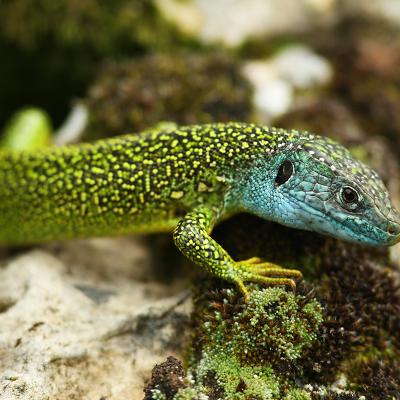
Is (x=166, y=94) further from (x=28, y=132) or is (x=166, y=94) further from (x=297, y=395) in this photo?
(x=297, y=395)

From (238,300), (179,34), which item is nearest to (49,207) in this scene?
(238,300)

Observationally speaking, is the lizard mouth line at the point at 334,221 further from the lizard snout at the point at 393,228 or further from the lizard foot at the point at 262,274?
the lizard foot at the point at 262,274

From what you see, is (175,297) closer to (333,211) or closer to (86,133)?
(333,211)

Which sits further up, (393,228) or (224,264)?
(393,228)

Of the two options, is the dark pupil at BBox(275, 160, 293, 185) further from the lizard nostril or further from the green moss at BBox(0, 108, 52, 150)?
the green moss at BBox(0, 108, 52, 150)

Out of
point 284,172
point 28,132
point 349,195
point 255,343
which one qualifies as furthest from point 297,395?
point 28,132

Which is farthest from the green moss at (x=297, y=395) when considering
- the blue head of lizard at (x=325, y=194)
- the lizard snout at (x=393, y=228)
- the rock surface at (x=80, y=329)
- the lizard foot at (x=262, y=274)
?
the lizard snout at (x=393, y=228)
